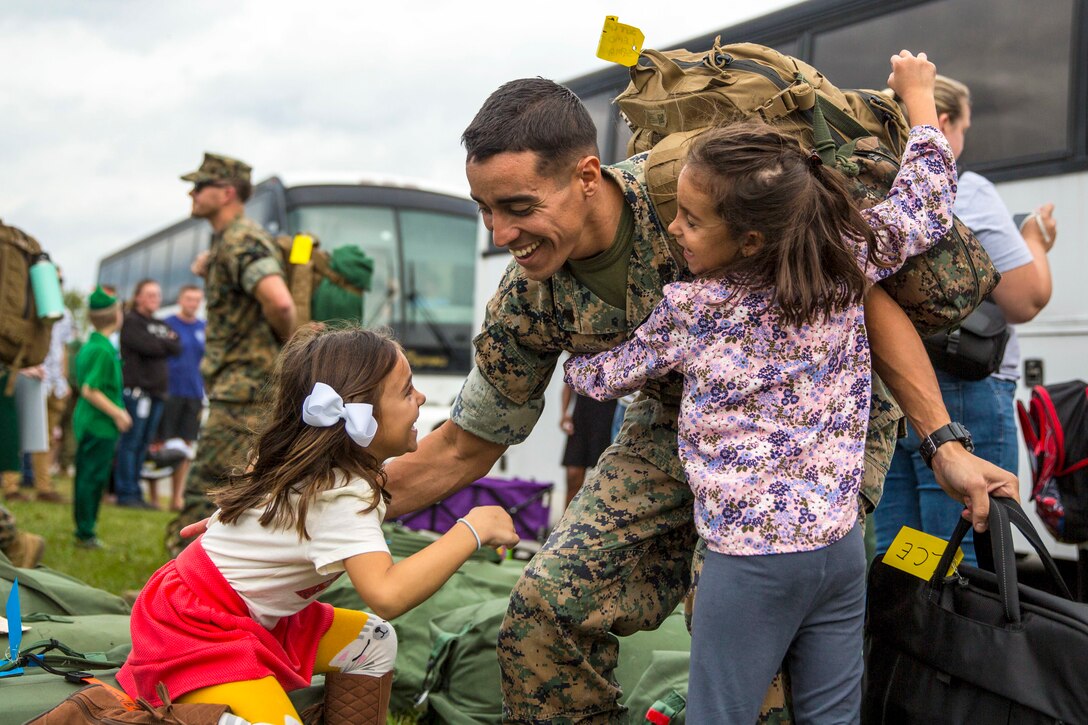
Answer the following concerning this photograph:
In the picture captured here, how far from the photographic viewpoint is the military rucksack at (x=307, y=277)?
552cm

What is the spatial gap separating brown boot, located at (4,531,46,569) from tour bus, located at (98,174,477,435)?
6.35 m

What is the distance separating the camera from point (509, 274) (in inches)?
98.8

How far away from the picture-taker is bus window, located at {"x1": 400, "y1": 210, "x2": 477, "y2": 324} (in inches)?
455

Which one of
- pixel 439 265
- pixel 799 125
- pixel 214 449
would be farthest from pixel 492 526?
pixel 439 265

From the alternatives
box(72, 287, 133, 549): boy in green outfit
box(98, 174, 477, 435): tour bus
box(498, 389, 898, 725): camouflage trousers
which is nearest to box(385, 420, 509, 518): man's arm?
box(498, 389, 898, 725): camouflage trousers

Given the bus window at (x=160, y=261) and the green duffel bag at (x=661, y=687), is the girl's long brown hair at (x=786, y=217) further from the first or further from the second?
the bus window at (x=160, y=261)

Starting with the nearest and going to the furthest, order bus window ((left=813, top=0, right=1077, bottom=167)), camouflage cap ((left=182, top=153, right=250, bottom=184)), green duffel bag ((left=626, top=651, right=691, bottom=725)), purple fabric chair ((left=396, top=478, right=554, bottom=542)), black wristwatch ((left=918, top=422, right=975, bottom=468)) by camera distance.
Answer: black wristwatch ((left=918, top=422, right=975, bottom=468)) → green duffel bag ((left=626, top=651, right=691, bottom=725)) → bus window ((left=813, top=0, right=1077, bottom=167)) → camouflage cap ((left=182, top=153, right=250, bottom=184)) → purple fabric chair ((left=396, top=478, right=554, bottom=542))

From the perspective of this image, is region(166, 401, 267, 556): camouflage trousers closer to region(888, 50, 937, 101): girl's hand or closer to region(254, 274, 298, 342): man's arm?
region(254, 274, 298, 342): man's arm

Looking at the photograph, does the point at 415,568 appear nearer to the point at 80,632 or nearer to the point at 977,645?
the point at 977,645

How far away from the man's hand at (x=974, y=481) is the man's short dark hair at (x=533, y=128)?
3.21ft

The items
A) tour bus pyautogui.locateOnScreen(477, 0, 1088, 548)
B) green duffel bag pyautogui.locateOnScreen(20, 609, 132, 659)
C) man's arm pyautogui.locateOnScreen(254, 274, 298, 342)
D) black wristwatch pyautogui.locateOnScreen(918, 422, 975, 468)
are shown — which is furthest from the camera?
man's arm pyautogui.locateOnScreen(254, 274, 298, 342)

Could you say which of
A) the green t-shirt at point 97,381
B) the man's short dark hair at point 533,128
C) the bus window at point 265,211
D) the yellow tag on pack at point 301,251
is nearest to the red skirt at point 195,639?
the man's short dark hair at point 533,128

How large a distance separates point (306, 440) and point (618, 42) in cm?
110

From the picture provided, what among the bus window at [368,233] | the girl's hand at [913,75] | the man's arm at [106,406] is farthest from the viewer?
the bus window at [368,233]
